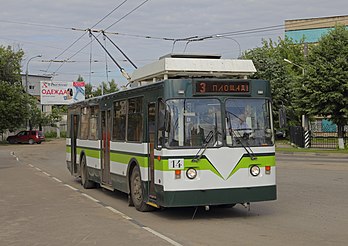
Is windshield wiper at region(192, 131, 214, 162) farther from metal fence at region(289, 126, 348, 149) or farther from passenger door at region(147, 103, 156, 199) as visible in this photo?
metal fence at region(289, 126, 348, 149)

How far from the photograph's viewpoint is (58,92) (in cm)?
7994

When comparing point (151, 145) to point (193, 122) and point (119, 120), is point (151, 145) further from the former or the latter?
point (119, 120)

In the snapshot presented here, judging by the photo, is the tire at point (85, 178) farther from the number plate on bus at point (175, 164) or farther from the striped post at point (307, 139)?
the striped post at point (307, 139)

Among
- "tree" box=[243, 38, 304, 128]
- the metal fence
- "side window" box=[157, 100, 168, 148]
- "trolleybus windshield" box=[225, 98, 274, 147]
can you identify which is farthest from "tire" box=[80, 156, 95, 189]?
"tree" box=[243, 38, 304, 128]

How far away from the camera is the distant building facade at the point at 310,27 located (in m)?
74.9

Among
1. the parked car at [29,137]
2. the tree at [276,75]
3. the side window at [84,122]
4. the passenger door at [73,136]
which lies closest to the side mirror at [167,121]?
the side window at [84,122]

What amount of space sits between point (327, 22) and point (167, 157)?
68.7 metres

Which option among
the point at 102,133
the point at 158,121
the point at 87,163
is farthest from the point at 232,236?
the point at 87,163

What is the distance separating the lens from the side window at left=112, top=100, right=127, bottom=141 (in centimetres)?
1391

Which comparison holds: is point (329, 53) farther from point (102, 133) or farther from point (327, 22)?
point (327, 22)

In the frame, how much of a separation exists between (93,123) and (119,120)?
298 cm

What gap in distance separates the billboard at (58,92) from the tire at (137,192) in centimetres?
6751

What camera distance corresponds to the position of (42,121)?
72.5 meters

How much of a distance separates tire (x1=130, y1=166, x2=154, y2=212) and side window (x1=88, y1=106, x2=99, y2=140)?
3.86 metres
